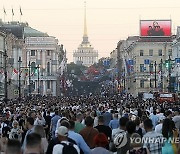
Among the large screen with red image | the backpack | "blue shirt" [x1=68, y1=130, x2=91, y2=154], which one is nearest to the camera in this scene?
the backpack

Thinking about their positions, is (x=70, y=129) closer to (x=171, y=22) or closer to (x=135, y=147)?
Result: (x=135, y=147)

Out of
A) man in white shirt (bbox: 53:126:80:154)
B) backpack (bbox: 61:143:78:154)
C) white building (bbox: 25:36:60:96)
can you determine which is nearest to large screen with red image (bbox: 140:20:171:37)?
white building (bbox: 25:36:60:96)

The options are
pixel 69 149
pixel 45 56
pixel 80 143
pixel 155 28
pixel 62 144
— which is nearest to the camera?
pixel 69 149

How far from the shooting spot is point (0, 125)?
2178 centimetres

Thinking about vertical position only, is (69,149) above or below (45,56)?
below

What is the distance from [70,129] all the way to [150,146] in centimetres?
183

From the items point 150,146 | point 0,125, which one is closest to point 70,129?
point 150,146

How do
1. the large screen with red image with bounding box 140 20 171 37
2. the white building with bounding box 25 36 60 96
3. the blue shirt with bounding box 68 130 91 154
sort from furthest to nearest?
Result: 1. the white building with bounding box 25 36 60 96
2. the large screen with red image with bounding box 140 20 171 37
3. the blue shirt with bounding box 68 130 91 154

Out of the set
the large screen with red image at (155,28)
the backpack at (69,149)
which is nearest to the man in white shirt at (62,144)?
the backpack at (69,149)

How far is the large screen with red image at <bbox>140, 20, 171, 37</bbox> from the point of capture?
13538 centimetres

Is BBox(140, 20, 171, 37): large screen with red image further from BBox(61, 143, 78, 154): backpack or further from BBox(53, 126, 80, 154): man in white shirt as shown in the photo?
BBox(61, 143, 78, 154): backpack

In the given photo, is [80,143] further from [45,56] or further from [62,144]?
[45,56]

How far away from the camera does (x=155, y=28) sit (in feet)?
448

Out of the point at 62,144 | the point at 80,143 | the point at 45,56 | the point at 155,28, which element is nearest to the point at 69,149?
the point at 62,144
